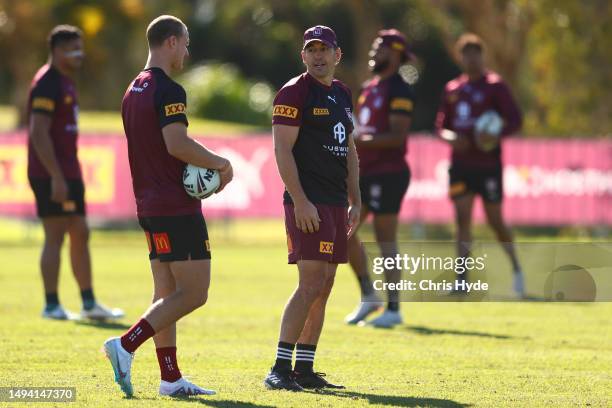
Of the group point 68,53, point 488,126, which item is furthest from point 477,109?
point 68,53

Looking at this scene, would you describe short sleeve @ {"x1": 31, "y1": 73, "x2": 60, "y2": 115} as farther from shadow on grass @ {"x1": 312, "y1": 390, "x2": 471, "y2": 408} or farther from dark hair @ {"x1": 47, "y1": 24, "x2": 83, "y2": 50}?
shadow on grass @ {"x1": 312, "y1": 390, "x2": 471, "y2": 408}

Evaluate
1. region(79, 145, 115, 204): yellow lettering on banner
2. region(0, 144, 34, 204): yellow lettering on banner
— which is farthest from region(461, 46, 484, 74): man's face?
region(0, 144, 34, 204): yellow lettering on banner

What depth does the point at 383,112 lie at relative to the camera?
12.2m

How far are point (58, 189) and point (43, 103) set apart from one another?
0.79 m

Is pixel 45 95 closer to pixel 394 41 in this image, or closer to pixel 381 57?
pixel 381 57

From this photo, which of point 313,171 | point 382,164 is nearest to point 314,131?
point 313,171

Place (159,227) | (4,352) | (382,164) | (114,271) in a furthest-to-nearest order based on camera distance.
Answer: (114,271), (382,164), (4,352), (159,227)

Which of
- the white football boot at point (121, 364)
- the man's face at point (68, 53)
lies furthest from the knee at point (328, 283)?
the man's face at point (68, 53)

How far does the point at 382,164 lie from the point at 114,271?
7.01 metres

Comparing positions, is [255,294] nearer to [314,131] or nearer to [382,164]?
[382,164]

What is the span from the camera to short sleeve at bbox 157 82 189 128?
7.89 m

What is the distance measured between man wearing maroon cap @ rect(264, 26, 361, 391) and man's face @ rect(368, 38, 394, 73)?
3.60 m

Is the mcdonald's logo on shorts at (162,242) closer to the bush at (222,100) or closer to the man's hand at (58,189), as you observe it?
the man's hand at (58,189)

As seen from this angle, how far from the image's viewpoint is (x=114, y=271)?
18.4 m
